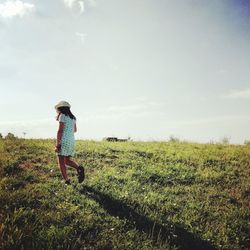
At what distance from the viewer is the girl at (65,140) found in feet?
35.7

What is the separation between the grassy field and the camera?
7.66m

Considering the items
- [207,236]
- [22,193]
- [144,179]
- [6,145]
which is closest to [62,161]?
[22,193]

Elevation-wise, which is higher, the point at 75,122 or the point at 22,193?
the point at 75,122

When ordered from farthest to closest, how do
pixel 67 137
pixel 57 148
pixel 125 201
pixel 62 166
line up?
1. pixel 67 137
2. pixel 62 166
3. pixel 57 148
4. pixel 125 201

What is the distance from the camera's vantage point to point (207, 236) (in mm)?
8805

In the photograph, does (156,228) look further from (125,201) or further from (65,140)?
(65,140)

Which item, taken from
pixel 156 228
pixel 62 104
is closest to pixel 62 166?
pixel 62 104

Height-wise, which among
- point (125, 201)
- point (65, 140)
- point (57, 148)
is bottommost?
point (125, 201)

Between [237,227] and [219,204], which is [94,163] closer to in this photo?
[219,204]

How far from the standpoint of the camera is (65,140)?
10.9m

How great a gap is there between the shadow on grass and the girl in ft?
4.19

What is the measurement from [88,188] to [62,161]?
1.13 metres

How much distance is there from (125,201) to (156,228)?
1.64 m

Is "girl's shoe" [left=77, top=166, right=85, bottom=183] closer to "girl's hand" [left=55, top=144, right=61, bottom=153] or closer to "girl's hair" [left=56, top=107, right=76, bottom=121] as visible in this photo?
"girl's hand" [left=55, top=144, right=61, bottom=153]
